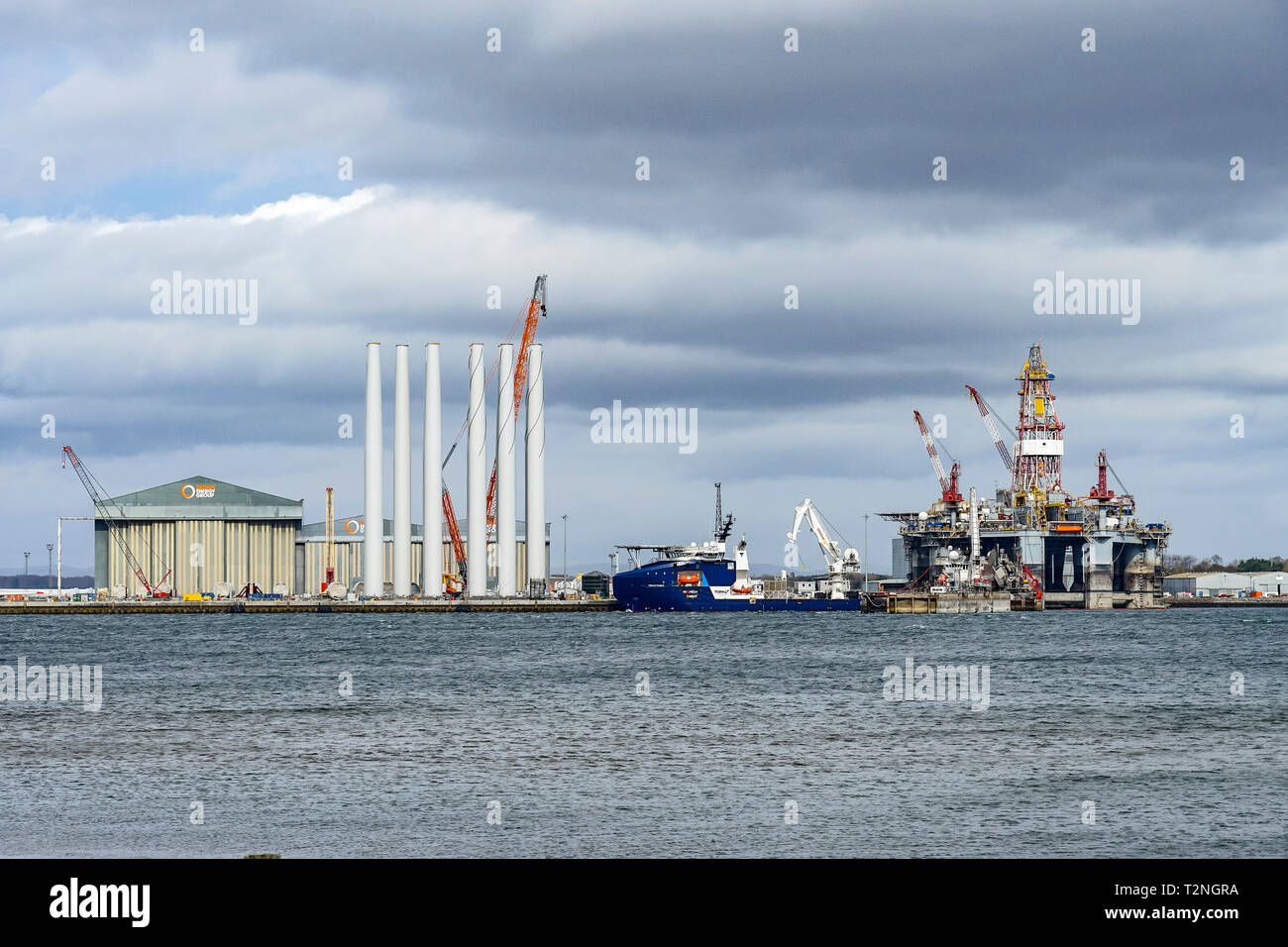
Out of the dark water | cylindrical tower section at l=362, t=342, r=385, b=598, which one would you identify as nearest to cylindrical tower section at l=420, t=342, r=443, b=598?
cylindrical tower section at l=362, t=342, r=385, b=598

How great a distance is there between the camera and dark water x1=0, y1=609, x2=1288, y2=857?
31953 millimetres

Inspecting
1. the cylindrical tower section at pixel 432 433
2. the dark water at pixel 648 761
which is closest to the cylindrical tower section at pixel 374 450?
the cylindrical tower section at pixel 432 433

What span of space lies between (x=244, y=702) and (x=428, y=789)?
32.4 m

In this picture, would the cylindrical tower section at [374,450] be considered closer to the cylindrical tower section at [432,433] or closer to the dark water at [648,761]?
the cylindrical tower section at [432,433]

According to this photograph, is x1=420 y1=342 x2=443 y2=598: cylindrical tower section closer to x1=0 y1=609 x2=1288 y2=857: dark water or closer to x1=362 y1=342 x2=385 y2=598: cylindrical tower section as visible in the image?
x1=362 y1=342 x2=385 y2=598: cylindrical tower section

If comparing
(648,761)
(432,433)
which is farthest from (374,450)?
(648,761)

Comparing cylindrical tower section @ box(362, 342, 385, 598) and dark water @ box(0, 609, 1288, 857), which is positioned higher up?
cylindrical tower section @ box(362, 342, 385, 598)

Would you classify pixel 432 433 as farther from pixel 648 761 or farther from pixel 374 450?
pixel 648 761

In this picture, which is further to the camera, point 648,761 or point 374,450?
point 374,450

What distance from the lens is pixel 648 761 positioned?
1799 inches

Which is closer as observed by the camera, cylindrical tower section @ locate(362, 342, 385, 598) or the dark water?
the dark water

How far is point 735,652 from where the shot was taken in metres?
110
